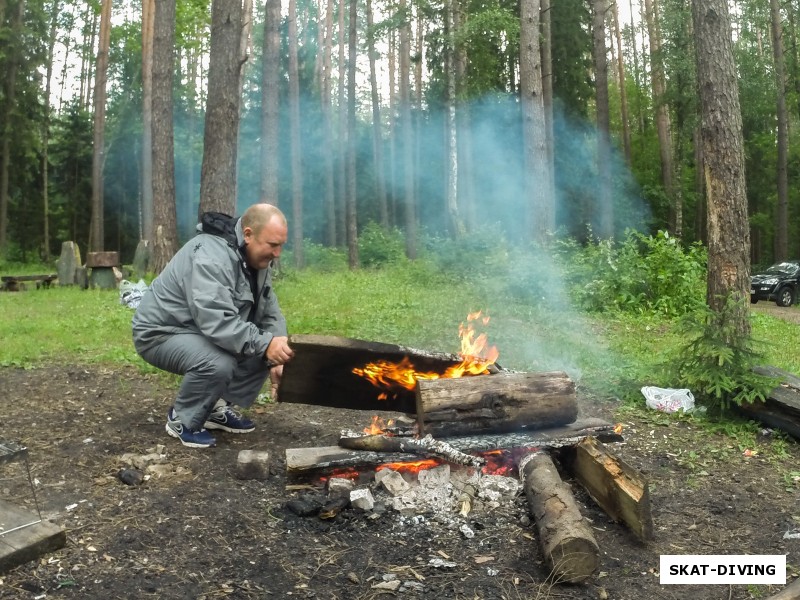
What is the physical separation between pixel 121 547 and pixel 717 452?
159 inches

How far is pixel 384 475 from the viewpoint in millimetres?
4242

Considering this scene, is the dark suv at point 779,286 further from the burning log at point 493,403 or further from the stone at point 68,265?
the burning log at point 493,403

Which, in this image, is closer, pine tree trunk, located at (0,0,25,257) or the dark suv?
the dark suv

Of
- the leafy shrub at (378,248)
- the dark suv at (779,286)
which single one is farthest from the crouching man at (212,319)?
the leafy shrub at (378,248)

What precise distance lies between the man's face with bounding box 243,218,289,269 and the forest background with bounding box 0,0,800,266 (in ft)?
31.0

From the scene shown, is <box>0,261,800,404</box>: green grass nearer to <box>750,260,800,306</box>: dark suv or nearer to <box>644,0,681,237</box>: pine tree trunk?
<box>750,260,800,306</box>: dark suv

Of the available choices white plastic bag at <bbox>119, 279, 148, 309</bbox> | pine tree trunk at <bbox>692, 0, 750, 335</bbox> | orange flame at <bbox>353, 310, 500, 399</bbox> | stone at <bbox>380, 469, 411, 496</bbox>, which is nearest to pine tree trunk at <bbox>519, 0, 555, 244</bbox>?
white plastic bag at <bbox>119, 279, 148, 309</bbox>

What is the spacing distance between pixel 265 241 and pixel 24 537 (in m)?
2.27

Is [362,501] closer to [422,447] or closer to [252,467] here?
[422,447]

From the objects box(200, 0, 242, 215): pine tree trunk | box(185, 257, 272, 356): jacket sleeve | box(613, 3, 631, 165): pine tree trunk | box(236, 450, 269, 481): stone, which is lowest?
box(236, 450, 269, 481): stone

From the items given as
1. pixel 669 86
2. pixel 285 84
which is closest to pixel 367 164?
pixel 285 84

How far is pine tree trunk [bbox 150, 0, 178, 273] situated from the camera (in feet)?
44.0

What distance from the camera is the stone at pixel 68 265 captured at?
1664cm

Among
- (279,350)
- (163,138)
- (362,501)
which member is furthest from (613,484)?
(163,138)
